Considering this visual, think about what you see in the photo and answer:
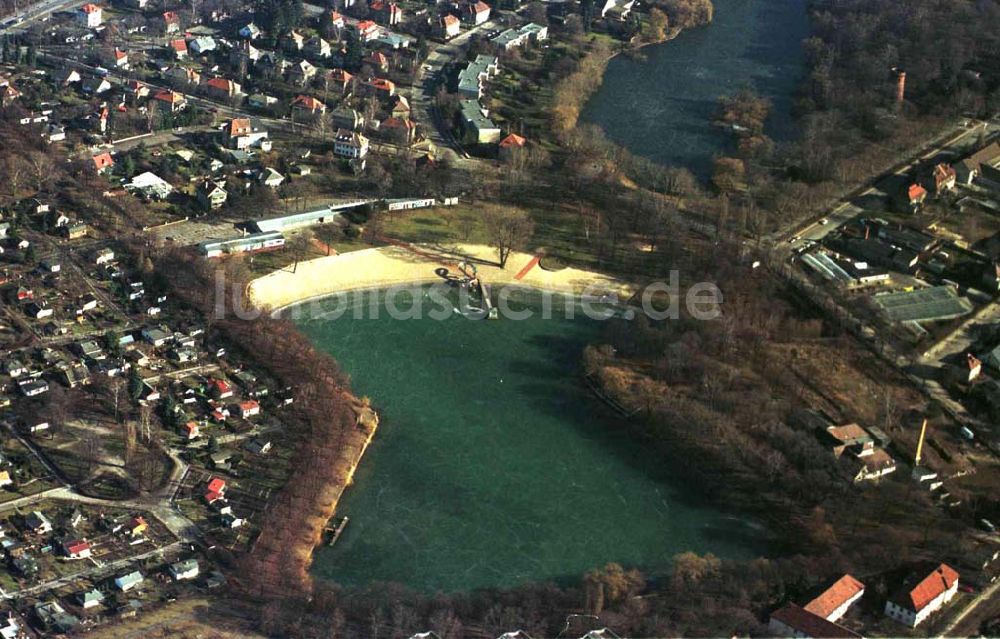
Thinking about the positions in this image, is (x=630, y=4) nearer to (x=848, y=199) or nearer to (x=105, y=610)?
(x=848, y=199)

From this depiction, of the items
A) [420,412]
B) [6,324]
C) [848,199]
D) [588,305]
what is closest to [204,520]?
[420,412]

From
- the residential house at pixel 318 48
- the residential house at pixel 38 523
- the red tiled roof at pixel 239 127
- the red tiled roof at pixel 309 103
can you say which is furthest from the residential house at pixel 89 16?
the residential house at pixel 38 523

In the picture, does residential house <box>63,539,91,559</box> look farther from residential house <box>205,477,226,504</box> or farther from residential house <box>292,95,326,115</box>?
residential house <box>292,95,326,115</box>

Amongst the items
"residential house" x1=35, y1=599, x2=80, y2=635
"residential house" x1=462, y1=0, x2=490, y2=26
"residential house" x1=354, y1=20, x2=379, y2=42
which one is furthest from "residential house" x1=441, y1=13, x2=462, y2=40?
"residential house" x1=35, y1=599, x2=80, y2=635

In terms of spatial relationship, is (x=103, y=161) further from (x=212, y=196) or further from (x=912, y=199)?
(x=912, y=199)

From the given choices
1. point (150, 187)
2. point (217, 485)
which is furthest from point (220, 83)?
point (217, 485)
